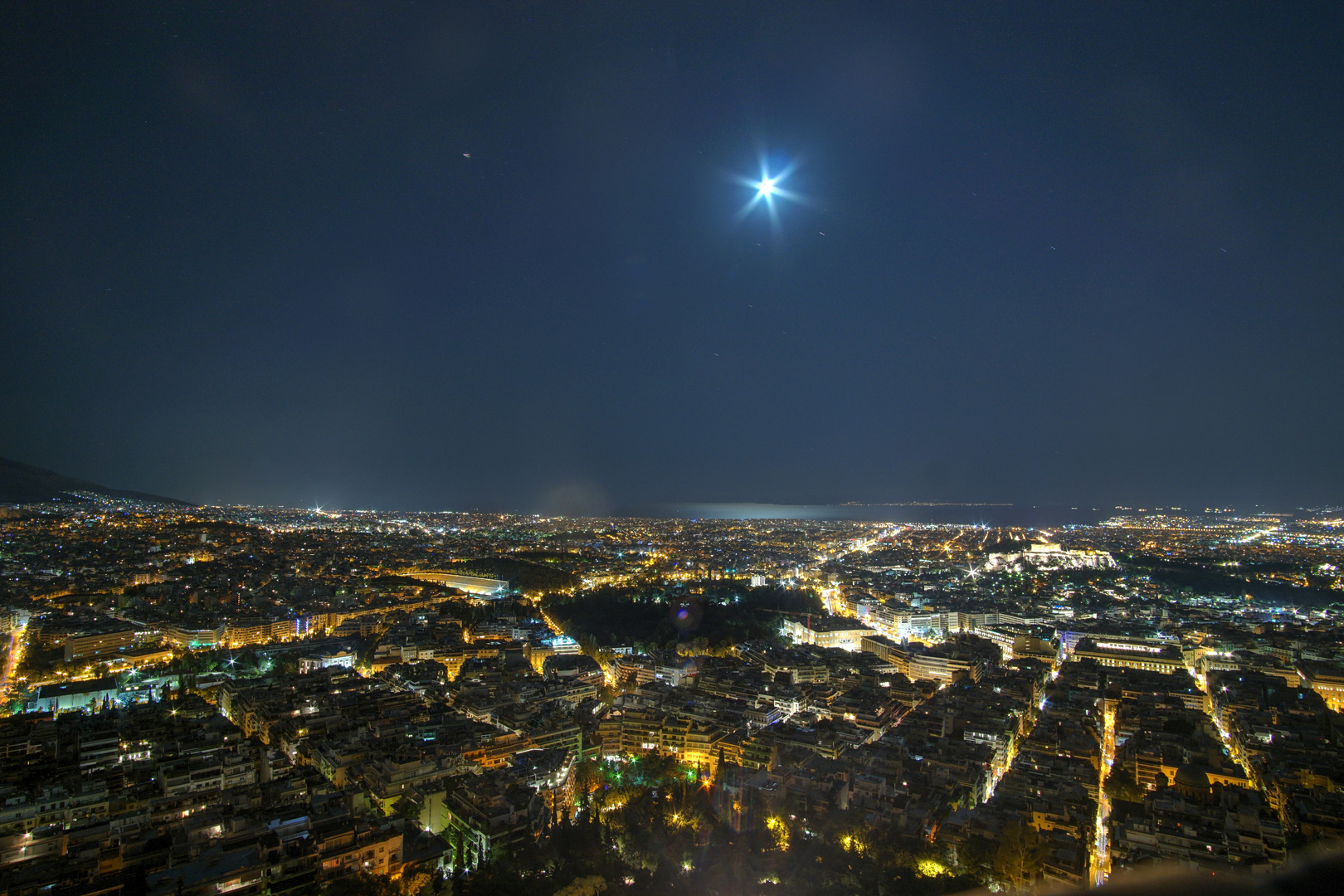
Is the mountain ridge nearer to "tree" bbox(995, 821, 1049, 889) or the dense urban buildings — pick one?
the dense urban buildings

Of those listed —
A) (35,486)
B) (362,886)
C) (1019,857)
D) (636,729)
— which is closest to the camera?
(362,886)

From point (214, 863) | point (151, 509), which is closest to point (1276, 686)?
point (214, 863)

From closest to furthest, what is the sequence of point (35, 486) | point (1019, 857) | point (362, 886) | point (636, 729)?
point (362, 886) < point (1019, 857) < point (636, 729) < point (35, 486)

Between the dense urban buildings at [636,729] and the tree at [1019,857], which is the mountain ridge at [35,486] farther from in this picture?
the tree at [1019,857]

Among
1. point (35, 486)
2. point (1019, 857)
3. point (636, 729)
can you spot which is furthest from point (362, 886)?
point (35, 486)

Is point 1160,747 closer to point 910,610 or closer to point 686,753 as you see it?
point 686,753

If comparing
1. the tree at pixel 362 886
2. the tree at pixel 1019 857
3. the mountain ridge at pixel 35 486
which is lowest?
the tree at pixel 1019 857

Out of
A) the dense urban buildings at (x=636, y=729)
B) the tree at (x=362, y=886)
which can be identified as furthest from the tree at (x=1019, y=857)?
the tree at (x=362, y=886)

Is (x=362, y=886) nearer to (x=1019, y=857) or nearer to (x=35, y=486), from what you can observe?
(x=1019, y=857)
